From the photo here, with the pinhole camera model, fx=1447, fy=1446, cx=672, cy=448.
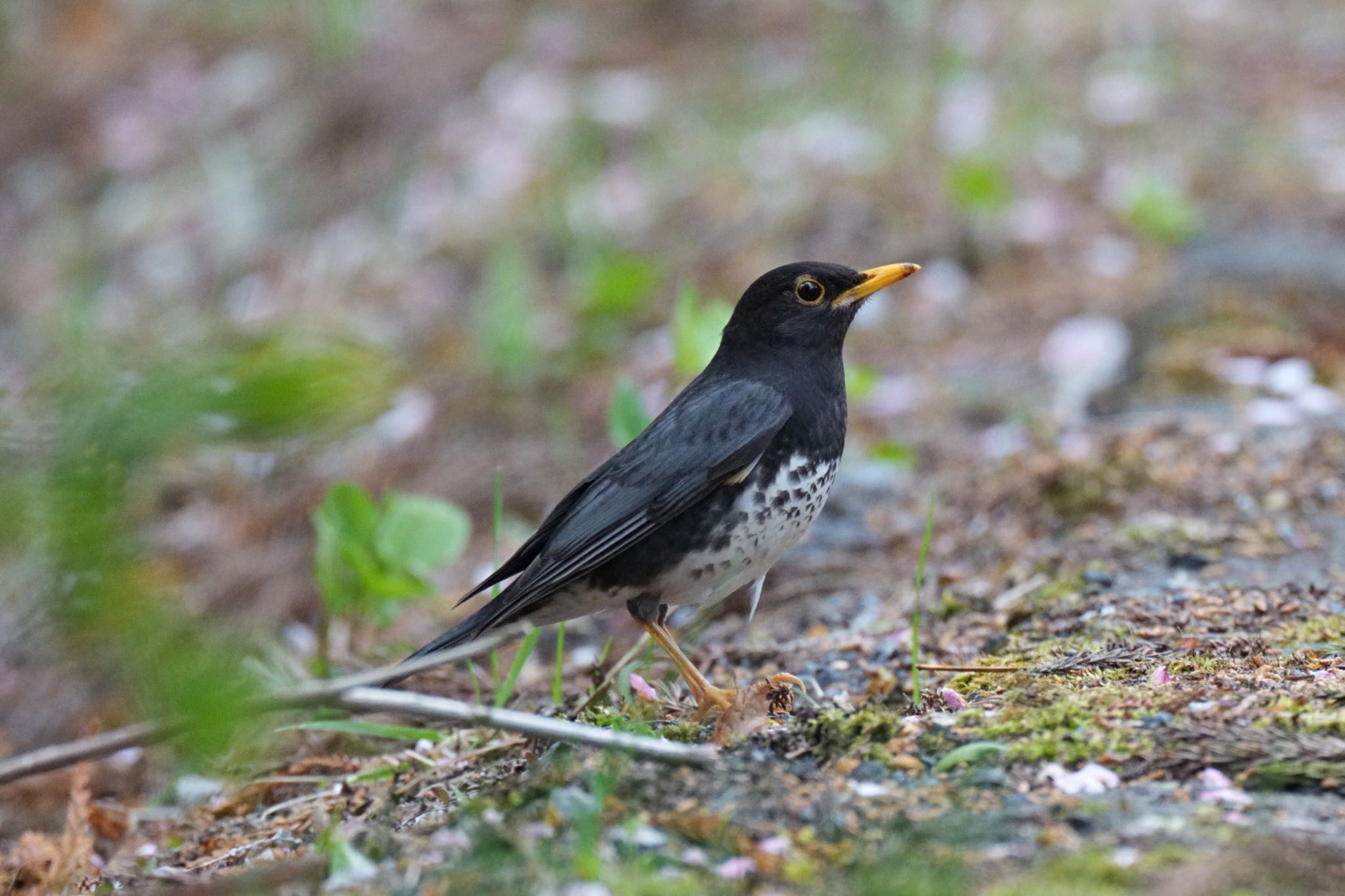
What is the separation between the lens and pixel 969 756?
106 inches

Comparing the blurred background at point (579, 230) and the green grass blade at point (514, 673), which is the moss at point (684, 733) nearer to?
the green grass blade at point (514, 673)

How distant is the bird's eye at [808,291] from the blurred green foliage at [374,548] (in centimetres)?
128

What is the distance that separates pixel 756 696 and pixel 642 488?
80cm

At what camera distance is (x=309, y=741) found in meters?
4.06

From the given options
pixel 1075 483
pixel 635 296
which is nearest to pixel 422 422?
pixel 635 296

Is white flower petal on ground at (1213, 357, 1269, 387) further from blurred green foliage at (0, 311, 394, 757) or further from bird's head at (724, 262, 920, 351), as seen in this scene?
blurred green foliage at (0, 311, 394, 757)

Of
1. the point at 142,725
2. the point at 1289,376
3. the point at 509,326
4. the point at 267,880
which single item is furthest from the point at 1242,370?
the point at 142,725

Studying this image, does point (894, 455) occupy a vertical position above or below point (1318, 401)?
above

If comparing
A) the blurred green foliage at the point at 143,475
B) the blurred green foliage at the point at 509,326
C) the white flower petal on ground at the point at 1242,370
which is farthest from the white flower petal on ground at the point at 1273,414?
the blurred green foliage at the point at 143,475

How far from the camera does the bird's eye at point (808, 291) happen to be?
4.23 metres

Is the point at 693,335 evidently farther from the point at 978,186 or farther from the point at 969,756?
the point at 969,756

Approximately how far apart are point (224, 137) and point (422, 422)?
4690 mm

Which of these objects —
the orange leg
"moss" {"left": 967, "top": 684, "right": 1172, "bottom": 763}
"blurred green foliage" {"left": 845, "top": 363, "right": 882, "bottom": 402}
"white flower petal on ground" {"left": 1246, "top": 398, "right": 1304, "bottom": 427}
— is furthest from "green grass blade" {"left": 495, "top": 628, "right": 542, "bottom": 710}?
"white flower petal on ground" {"left": 1246, "top": 398, "right": 1304, "bottom": 427}

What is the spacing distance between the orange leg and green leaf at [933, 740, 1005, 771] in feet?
1.96
